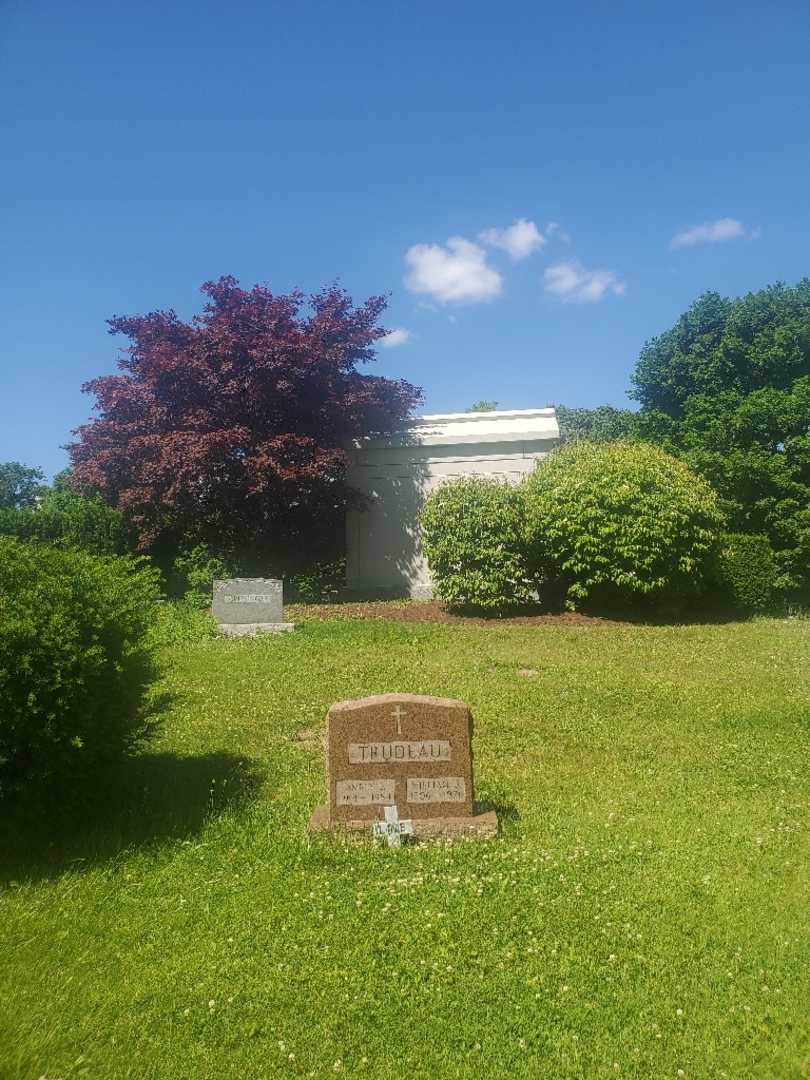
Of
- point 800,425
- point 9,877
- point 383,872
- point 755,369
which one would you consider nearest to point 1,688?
point 9,877

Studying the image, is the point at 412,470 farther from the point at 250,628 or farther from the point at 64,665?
the point at 64,665

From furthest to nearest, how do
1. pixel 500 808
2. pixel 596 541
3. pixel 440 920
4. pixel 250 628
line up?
1. pixel 596 541
2. pixel 250 628
3. pixel 500 808
4. pixel 440 920

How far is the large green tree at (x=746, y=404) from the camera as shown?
17.0 meters

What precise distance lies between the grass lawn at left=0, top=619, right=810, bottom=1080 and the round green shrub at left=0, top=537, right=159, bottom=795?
0.65m

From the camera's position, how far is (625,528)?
13.9 m

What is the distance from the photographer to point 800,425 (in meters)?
17.6

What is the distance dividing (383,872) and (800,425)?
16.2 meters

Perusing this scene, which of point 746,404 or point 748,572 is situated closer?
point 748,572

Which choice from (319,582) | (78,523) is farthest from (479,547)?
(78,523)

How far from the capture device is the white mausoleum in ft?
62.8

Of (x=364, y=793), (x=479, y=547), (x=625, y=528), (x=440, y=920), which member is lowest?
(x=440, y=920)

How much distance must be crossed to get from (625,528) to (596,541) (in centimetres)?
55

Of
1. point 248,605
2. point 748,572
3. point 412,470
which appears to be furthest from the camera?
point 412,470

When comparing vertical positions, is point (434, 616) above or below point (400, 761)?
above
